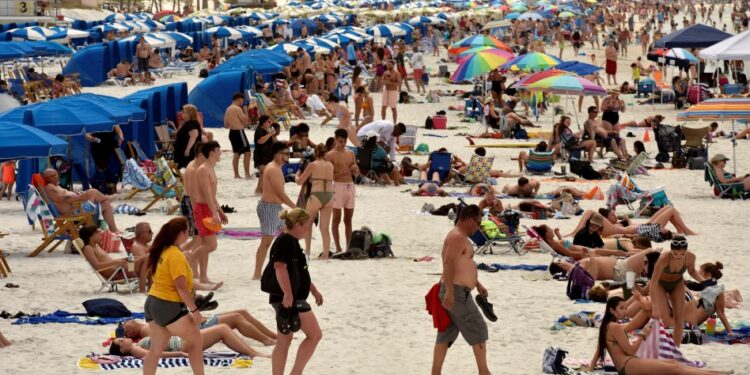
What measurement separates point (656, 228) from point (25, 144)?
6.24 metres

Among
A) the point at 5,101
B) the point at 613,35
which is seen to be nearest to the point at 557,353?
the point at 5,101

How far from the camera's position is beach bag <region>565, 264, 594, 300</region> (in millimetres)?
10945

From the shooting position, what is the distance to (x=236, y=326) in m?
9.09

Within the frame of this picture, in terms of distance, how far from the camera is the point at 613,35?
194ft

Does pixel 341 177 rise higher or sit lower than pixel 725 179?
higher

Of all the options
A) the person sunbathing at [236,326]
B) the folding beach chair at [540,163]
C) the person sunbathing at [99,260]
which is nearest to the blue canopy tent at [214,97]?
the folding beach chair at [540,163]

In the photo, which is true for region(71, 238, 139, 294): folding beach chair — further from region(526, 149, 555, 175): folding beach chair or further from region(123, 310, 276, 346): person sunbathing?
region(526, 149, 555, 175): folding beach chair

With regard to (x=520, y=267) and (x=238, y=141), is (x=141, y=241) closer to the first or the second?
(x=520, y=267)

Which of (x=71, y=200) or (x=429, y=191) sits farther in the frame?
(x=429, y=191)

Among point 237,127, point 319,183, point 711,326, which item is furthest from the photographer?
point 237,127

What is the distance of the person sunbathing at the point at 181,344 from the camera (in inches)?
341

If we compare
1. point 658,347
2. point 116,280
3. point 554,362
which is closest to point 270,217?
point 116,280

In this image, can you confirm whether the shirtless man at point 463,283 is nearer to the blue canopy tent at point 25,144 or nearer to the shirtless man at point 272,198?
the shirtless man at point 272,198

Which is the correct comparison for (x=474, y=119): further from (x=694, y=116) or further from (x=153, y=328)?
(x=153, y=328)
